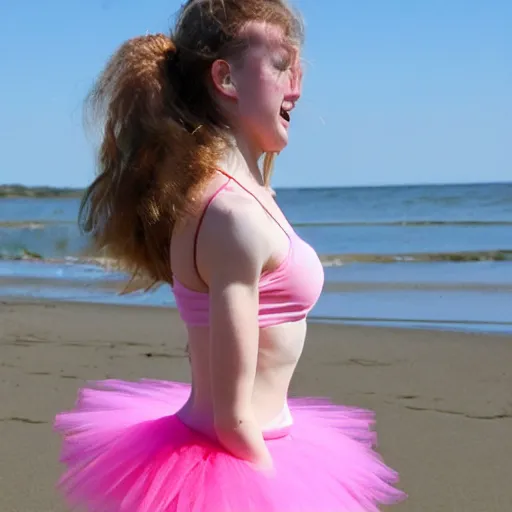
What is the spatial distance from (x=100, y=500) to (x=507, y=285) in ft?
29.7

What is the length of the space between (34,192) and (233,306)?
149 feet

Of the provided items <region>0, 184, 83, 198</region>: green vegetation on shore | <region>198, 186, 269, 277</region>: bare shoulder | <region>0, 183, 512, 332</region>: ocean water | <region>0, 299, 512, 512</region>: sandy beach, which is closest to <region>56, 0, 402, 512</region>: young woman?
<region>198, 186, 269, 277</region>: bare shoulder

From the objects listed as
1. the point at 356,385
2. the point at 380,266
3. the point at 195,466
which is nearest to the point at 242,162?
the point at 195,466

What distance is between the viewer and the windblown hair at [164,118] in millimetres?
1844

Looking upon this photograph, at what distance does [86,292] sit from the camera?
10.3 metres

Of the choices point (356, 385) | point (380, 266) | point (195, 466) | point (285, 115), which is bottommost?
point (356, 385)

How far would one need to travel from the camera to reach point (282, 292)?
6.01 ft

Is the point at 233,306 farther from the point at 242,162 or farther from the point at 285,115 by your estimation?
the point at 285,115

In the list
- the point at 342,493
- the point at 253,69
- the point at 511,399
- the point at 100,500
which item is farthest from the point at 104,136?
the point at 511,399

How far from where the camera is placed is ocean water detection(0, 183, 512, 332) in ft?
27.4

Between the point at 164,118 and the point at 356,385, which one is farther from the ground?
the point at 164,118

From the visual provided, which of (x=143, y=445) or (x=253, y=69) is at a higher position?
(x=253, y=69)

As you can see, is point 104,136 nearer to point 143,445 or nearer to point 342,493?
point 143,445

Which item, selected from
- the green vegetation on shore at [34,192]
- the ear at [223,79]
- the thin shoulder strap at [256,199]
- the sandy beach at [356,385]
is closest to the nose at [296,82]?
the ear at [223,79]
